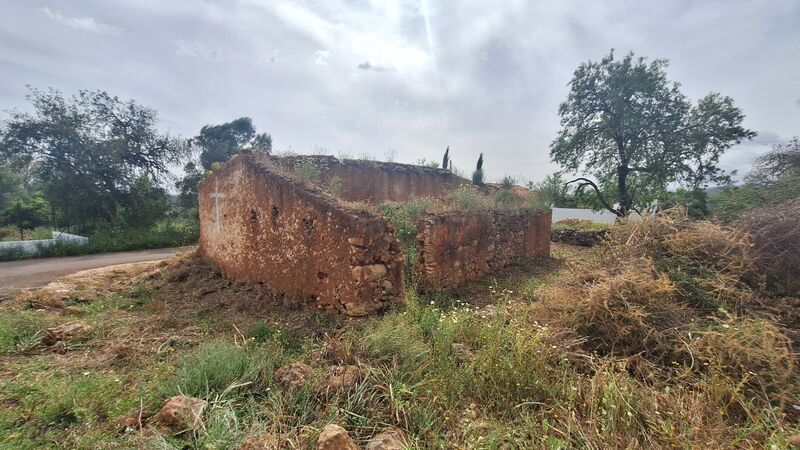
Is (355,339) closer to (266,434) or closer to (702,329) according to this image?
(266,434)

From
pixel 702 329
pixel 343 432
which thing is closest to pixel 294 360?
pixel 343 432

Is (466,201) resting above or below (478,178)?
below

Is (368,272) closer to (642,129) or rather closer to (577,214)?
(642,129)

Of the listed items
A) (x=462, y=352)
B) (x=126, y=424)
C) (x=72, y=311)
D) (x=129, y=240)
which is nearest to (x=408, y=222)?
(x=462, y=352)

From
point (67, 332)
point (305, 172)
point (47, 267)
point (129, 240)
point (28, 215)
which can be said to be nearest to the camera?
point (67, 332)

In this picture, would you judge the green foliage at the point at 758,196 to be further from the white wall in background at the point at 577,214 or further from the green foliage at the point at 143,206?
the green foliage at the point at 143,206

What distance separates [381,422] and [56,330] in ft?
16.9

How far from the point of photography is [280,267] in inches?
239

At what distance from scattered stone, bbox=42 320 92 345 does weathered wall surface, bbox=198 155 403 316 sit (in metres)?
2.59

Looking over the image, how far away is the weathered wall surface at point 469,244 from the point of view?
6797 mm

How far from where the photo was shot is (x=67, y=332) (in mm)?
4715

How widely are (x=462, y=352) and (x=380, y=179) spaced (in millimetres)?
10896

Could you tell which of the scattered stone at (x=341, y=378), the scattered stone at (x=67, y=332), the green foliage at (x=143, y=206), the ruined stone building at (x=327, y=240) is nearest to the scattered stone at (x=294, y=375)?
the scattered stone at (x=341, y=378)

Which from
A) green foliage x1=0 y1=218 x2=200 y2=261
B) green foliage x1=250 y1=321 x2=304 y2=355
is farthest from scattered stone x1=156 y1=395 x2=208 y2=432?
green foliage x1=0 y1=218 x2=200 y2=261
